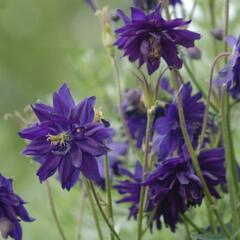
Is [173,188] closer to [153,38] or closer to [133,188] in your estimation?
[133,188]

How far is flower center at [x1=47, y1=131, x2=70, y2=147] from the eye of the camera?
76 centimetres

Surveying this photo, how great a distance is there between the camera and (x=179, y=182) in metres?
0.85

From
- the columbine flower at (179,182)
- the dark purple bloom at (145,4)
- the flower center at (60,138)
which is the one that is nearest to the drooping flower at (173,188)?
the columbine flower at (179,182)

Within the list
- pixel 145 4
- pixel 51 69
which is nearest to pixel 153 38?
pixel 145 4

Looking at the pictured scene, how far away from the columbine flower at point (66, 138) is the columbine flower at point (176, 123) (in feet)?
0.48

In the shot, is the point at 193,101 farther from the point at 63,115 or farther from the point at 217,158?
the point at 63,115

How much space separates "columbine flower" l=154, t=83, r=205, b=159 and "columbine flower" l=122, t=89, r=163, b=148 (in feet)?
0.16

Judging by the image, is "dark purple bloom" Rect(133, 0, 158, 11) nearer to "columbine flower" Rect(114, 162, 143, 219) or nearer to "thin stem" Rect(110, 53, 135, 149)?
"thin stem" Rect(110, 53, 135, 149)

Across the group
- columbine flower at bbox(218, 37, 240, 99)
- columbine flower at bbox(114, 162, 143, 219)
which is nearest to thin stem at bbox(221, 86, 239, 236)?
columbine flower at bbox(218, 37, 240, 99)

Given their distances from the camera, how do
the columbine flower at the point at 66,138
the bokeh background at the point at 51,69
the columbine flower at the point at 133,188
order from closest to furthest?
the columbine flower at the point at 66,138
the columbine flower at the point at 133,188
the bokeh background at the point at 51,69

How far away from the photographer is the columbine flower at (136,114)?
96cm

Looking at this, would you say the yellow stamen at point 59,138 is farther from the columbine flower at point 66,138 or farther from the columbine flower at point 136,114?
the columbine flower at point 136,114

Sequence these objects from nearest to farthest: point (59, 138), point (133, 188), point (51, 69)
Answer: point (59, 138) < point (133, 188) < point (51, 69)

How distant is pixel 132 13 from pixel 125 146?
33cm
